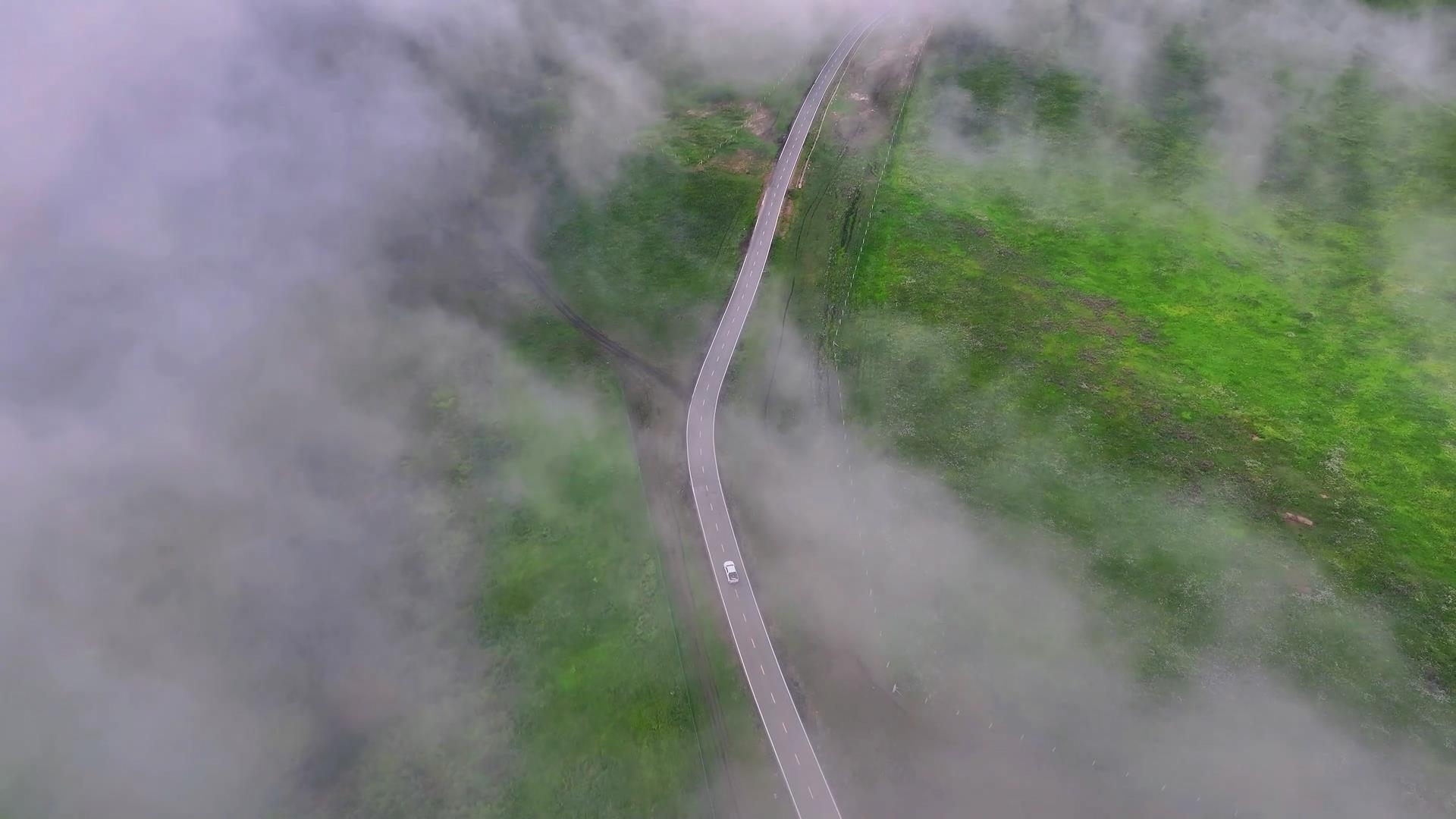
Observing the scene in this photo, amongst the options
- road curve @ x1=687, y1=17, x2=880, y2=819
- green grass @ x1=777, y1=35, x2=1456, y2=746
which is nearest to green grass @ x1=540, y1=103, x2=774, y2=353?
road curve @ x1=687, y1=17, x2=880, y2=819

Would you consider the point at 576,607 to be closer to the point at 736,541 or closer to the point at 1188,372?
the point at 736,541

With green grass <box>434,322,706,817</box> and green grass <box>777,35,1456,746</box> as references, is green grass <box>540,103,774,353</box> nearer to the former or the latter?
green grass <box>434,322,706,817</box>

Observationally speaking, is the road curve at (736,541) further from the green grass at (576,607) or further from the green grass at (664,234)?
the green grass at (576,607)

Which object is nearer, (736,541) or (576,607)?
(576,607)

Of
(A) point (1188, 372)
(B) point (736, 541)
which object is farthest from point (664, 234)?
(A) point (1188, 372)

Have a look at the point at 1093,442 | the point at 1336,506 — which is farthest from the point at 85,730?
the point at 1336,506

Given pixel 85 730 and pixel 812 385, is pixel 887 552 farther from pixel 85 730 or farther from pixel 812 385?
pixel 85 730
